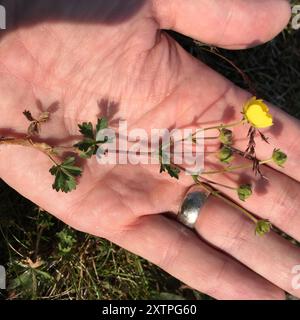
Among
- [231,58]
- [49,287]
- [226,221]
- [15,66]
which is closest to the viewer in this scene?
[15,66]

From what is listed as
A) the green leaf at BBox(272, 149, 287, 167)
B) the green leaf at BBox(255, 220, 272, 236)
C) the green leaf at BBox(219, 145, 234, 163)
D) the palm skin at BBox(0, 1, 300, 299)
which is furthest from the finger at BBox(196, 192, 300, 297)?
the green leaf at BBox(272, 149, 287, 167)

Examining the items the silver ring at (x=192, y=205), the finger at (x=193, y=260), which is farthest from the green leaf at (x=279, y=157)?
the finger at (x=193, y=260)

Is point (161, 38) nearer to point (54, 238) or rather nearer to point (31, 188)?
point (31, 188)

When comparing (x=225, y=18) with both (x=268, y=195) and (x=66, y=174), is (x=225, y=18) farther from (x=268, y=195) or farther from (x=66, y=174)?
(x=66, y=174)

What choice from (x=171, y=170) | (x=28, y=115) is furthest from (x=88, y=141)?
(x=171, y=170)

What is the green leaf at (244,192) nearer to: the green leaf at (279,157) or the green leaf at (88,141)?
the green leaf at (279,157)

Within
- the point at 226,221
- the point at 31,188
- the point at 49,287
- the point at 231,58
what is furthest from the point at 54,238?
the point at 231,58
